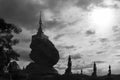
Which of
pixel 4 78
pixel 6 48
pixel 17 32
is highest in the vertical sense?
pixel 17 32

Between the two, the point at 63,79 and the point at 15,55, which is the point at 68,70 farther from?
the point at 15,55

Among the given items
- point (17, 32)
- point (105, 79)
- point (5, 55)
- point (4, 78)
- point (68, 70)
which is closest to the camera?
point (5, 55)

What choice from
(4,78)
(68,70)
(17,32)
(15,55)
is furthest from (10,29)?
(68,70)

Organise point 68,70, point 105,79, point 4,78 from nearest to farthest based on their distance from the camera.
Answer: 1. point 4,78
2. point 105,79
3. point 68,70

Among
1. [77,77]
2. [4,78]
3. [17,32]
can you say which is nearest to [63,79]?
[77,77]

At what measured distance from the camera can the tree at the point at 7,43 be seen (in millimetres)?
44800

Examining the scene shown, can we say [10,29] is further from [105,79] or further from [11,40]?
[105,79]

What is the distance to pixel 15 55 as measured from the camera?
46281 millimetres

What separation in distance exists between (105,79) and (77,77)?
14.5 m

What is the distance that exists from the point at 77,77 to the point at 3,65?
329 feet

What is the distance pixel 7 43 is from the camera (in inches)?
1797

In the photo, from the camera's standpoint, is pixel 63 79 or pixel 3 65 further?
pixel 63 79

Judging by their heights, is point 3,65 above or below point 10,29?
below

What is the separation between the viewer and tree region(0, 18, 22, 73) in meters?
44.8
